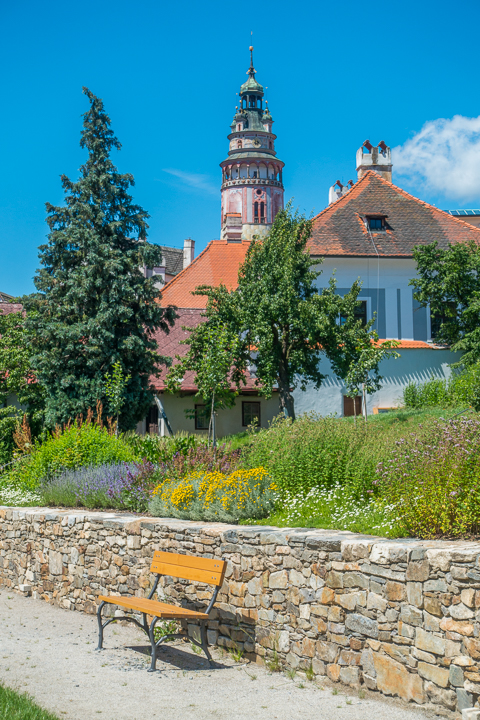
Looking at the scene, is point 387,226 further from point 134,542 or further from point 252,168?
point 252,168

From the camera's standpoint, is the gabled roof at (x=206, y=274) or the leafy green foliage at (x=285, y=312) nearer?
the leafy green foliage at (x=285, y=312)

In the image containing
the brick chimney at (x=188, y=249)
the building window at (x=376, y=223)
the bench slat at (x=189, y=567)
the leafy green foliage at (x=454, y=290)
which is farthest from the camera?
the brick chimney at (x=188, y=249)

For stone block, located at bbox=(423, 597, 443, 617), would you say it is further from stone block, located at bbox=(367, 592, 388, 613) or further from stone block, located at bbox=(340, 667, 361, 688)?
stone block, located at bbox=(340, 667, 361, 688)

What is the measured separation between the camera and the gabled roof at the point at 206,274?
31.0 meters

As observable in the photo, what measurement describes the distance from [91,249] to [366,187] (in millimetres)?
14173

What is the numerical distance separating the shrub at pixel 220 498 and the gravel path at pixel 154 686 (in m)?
1.51

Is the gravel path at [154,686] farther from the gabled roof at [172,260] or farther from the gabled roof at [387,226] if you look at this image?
the gabled roof at [172,260]

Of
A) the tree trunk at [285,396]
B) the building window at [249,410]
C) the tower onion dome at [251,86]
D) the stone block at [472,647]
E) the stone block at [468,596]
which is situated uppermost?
the tower onion dome at [251,86]

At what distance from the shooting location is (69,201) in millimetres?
20656

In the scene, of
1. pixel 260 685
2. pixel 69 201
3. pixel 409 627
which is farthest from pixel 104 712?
pixel 69 201

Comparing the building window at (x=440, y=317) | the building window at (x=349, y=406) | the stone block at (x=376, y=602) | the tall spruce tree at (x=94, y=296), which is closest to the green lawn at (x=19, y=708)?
the stone block at (x=376, y=602)

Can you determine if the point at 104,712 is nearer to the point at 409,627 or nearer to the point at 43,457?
the point at 409,627

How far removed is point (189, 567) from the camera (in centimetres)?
689

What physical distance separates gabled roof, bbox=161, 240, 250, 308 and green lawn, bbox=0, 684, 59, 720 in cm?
2545
